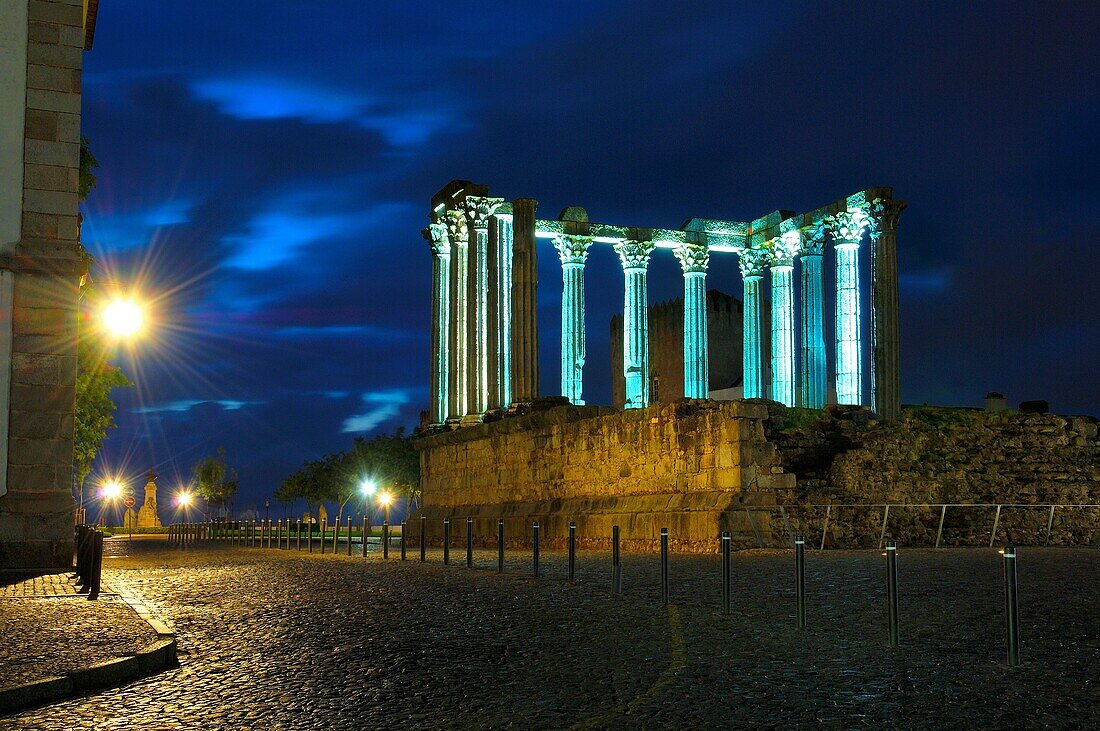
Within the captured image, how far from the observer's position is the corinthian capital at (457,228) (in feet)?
121

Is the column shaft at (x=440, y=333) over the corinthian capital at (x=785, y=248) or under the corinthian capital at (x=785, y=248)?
under

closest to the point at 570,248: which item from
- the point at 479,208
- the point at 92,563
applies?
the point at 479,208

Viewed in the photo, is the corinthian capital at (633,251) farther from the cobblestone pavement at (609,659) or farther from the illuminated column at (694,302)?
the cobblestone pavement at (609,659)

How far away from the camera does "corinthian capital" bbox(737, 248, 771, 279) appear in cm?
4406

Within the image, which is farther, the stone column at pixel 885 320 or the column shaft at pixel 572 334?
the column shaft at pixel 572 334

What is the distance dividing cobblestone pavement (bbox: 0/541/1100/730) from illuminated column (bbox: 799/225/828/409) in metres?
25.6

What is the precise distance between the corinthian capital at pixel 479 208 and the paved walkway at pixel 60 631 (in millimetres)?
24259

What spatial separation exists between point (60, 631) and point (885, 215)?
2782 cm

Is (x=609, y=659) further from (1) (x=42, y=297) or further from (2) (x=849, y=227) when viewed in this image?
(2) (x=849, y=227)

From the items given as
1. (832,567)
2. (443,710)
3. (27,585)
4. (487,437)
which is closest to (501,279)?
(487,437)

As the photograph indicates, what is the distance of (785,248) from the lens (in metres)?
41.8

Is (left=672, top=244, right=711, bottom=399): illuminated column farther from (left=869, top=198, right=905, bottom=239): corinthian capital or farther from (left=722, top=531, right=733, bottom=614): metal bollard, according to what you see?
(left=722, top=531, right=733, bottom=614): metal bollard

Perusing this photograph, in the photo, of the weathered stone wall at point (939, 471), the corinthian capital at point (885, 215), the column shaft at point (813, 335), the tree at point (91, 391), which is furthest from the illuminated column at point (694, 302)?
the tree at point (91, 391)

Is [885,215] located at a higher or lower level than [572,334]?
higher
